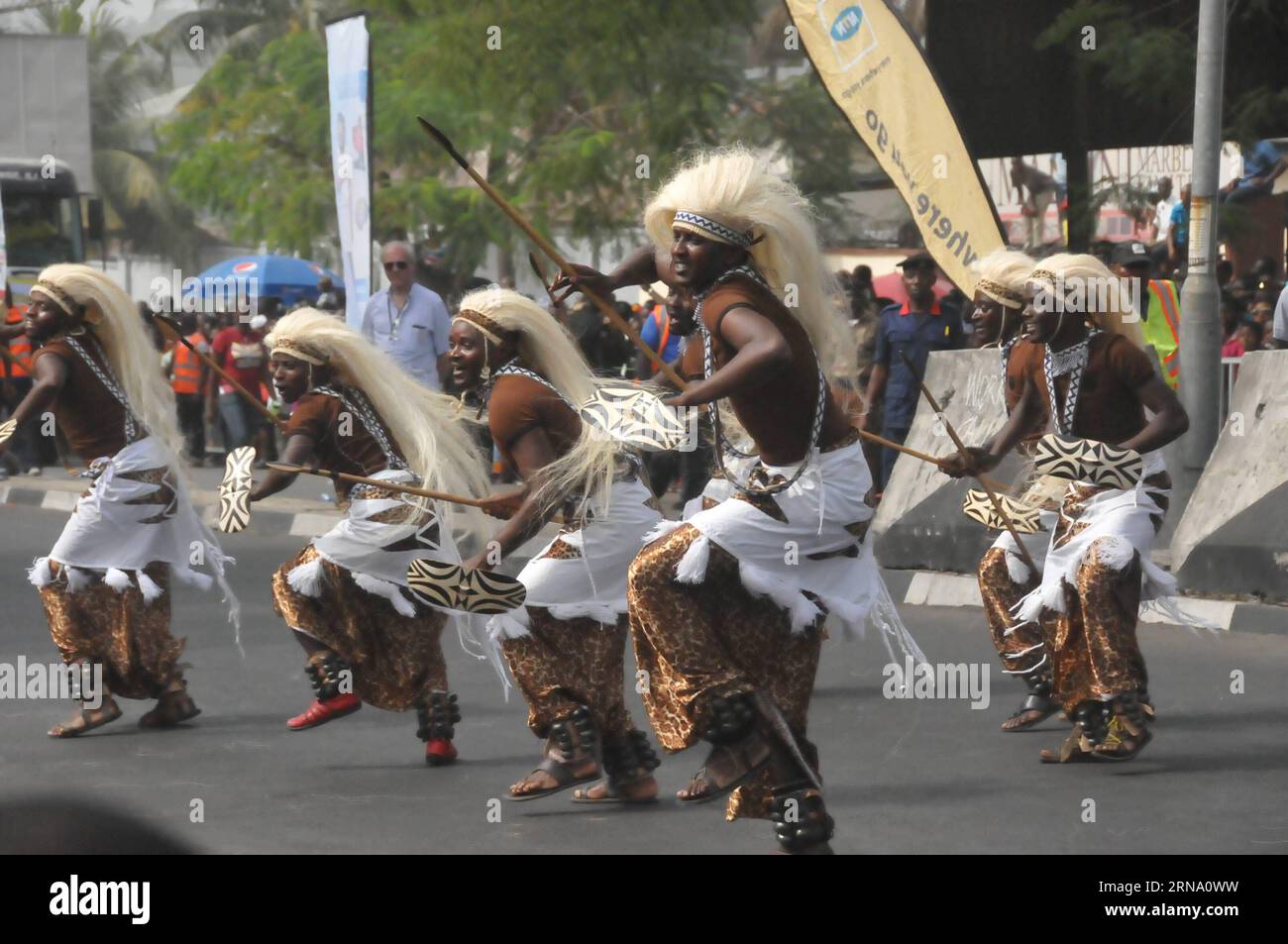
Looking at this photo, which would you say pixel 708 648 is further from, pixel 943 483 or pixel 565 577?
pixel 943 483

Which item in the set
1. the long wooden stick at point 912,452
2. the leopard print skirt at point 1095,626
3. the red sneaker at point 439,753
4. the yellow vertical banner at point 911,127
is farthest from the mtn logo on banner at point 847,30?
the red sneaker at point 439,753

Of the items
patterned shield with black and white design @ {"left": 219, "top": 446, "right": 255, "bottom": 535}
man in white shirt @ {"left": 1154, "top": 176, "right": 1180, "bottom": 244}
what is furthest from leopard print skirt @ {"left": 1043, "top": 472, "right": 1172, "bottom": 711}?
man in white shirt @ {"left": 1154, "top": 176, "right": 1180, "bottom": 244}

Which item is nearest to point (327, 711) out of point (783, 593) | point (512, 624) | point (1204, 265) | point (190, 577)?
point (190, 577)

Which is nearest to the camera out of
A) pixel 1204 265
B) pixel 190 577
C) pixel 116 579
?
pixel 116 579

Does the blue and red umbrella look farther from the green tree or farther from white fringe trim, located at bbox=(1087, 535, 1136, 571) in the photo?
white fringe trim, located at bbox=(1087, 535, 1136, 571)

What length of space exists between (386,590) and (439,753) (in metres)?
0.60

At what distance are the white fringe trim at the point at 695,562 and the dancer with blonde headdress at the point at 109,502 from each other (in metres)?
3.36

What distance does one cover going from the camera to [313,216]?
26.5 meters

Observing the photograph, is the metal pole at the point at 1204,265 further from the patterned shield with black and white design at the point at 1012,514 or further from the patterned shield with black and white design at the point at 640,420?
the patterned shield with black and white design at the point at 640,420

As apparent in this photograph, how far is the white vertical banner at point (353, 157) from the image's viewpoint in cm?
1463

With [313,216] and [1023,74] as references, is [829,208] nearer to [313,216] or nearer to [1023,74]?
[313,216]

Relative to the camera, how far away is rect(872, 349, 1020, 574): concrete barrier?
11.1 m

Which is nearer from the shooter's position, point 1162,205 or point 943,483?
point 943,483

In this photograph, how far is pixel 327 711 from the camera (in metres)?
7.45
